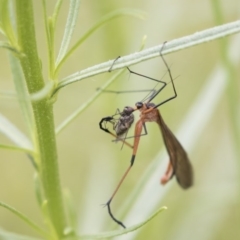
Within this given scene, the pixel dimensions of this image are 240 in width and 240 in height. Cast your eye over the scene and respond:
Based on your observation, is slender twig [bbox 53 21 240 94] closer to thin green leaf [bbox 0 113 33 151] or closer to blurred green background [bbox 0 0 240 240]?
thin green leaf [bbox 0 113 33 151]

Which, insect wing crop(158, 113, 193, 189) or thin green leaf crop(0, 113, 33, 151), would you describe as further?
insect wing crop(158, 113, 193, 189)

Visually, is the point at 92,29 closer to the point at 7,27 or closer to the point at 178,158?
the point at 7,27

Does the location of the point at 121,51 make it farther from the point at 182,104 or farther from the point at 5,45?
the point at 5,45

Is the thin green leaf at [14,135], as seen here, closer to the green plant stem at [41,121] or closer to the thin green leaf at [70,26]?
the green plant stem at [41,121]

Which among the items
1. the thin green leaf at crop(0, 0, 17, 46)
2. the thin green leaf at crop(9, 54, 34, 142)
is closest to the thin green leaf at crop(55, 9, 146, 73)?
the thin green leaf at crop(0, 0, 17, 46)

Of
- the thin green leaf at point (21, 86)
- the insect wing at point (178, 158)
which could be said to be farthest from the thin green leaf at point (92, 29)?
the insect wing at point (178, 158)

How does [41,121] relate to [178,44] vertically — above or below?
below

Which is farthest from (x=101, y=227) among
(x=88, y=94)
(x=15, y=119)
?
(x=15, y=119)

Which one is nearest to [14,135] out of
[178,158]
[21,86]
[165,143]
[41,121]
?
[21,86]
